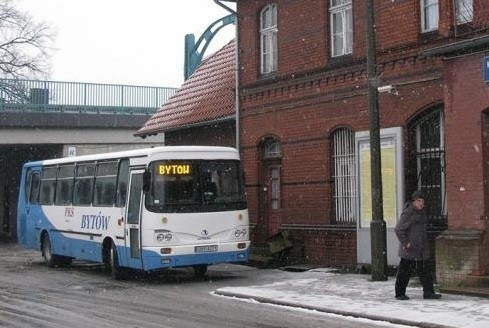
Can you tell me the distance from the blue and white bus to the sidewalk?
166 centimetres

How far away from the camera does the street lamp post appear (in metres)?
15.3

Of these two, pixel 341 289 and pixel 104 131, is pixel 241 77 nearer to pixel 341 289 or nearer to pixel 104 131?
pixel 341 289

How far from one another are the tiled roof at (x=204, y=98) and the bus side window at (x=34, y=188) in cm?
460

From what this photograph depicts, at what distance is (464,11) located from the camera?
14828 millimetres

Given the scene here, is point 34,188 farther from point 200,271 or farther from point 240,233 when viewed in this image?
point 240,233

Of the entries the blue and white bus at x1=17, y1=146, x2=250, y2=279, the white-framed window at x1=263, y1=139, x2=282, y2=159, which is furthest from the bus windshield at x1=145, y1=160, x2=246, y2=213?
the white-framed window at x1=263, y1=139, x2=282, y2=159

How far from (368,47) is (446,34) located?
152 centimetres

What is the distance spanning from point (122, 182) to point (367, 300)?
683 cm

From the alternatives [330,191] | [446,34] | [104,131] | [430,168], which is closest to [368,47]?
[446,34]

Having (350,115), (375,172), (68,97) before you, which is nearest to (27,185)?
(350,115)

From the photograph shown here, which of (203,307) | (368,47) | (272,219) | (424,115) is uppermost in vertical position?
(368,47)

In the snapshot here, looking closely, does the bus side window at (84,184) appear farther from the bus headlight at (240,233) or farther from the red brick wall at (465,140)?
the red brick wall at (465,140)

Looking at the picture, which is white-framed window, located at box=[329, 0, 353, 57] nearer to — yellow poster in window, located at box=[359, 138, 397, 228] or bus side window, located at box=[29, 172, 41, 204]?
yellow poster in window, located at box=[359, 138, 397, 228]

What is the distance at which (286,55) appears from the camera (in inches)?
801
